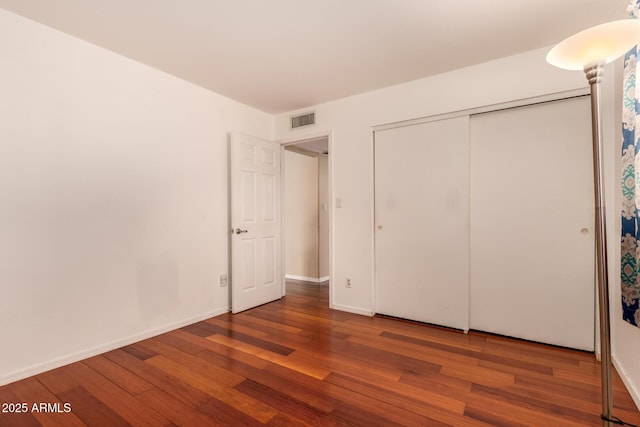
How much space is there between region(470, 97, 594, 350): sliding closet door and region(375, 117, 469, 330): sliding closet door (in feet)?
0.39

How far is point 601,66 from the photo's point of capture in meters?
1.36

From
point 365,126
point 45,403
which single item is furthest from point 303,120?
point 45,403

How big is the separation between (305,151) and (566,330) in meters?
4.02

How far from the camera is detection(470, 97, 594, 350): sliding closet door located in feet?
7.82

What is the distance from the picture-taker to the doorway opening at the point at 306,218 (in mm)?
5141

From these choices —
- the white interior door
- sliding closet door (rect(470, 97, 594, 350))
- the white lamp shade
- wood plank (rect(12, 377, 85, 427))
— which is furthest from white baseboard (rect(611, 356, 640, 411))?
the white interior door

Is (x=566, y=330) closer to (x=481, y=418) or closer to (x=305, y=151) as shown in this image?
(x=481, y=418)

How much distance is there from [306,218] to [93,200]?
10.6 ft

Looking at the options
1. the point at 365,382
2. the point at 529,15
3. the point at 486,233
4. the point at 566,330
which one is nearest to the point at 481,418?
the point at 365,382

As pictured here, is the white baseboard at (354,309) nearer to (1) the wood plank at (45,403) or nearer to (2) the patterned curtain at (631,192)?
(2) the patterned curtain at (631,192)

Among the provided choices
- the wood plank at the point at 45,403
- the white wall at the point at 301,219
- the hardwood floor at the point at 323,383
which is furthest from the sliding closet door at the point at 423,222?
the wood plank at the point at 45,403

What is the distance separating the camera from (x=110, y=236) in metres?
2.47

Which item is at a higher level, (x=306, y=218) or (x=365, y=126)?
(x=365, y=126)

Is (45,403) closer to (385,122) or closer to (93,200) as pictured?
(93,200)
